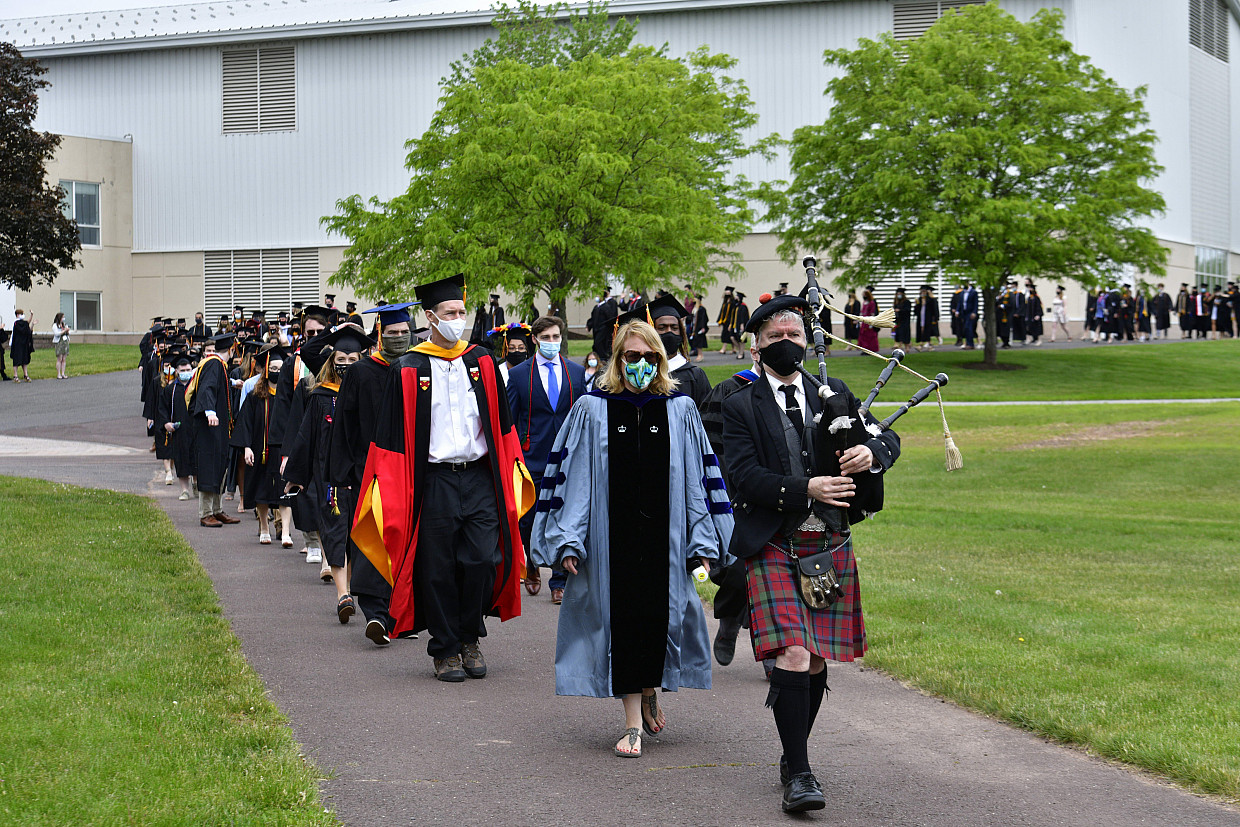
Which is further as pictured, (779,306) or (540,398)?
(540,398)

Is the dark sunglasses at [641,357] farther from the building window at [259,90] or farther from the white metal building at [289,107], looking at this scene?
the building window at [259,90]

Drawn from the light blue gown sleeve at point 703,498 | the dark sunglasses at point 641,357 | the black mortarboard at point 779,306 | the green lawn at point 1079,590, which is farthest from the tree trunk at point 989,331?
the black mortarboard at point 779,306

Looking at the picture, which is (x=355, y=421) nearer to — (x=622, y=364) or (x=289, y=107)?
(x=622, y=364)

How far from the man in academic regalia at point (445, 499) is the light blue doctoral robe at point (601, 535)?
4.88ft

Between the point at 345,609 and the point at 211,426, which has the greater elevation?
the point at 211,426

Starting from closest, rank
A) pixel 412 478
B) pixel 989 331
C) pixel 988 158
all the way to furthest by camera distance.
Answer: pixel 412 478
pixel 988 158
pixel 989 331

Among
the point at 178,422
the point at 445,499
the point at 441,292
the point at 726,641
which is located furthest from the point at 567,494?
the point at 178,422

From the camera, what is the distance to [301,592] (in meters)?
10.4

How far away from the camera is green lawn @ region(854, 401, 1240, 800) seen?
645 cm

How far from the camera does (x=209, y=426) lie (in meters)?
15.1

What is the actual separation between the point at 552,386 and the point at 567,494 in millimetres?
4499

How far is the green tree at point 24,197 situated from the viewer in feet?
132

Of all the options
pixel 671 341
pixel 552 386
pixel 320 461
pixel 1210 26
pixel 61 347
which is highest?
pixel 1210 26

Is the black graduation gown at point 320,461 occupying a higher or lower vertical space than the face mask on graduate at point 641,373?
lower
